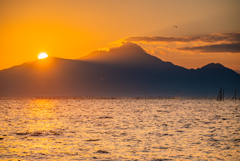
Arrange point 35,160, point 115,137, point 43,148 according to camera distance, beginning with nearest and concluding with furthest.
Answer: point 35,160 → point 43,148 → point 115,137

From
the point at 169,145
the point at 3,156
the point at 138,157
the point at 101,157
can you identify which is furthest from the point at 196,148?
the point at 3,156

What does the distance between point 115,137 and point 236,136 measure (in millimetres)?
16829

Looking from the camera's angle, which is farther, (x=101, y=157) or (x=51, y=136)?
(x=51, y=136)

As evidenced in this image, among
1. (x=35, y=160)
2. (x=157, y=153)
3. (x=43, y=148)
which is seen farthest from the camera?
(x=43, y=148)

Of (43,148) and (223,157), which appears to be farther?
(43,148)

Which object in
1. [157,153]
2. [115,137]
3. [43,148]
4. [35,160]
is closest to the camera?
[35,160]

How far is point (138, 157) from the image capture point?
28797 mm

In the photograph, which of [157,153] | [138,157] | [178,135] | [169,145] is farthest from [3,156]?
[178,135]

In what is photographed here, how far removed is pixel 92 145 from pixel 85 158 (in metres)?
6.60

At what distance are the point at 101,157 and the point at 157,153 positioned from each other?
5.72 m

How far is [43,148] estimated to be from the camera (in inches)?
1302

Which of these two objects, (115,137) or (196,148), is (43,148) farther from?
(196,148)

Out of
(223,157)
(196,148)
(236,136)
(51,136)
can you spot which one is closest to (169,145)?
(196,148)

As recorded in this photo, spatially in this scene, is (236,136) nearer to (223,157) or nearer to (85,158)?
(223,157)
